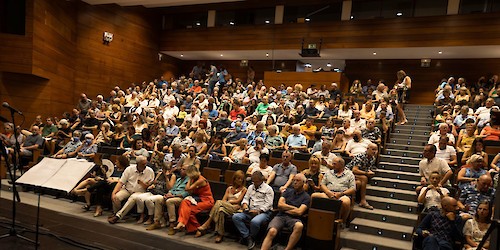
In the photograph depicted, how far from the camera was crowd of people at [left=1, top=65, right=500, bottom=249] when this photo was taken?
3.95 metres

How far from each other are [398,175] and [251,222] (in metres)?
2.60

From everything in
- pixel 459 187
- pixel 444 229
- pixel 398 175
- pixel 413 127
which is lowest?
pixel 444 229

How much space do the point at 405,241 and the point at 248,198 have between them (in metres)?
1.76

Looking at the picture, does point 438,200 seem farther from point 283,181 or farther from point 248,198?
point 248,198

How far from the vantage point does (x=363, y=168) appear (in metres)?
4.60

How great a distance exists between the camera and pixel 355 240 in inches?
150

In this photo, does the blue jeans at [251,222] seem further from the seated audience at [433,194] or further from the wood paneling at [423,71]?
the wood paneling at [423,71]


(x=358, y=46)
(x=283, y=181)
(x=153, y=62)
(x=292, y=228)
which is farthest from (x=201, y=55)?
(x=292, y=228)

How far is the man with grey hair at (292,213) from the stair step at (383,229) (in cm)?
74

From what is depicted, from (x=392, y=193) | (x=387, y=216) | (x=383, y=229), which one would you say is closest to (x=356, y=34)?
(x=392, y=193)

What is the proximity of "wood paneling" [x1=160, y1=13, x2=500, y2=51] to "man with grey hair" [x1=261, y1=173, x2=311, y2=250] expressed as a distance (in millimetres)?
8024

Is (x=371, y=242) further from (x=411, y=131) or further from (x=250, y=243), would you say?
(x=411, y=131)

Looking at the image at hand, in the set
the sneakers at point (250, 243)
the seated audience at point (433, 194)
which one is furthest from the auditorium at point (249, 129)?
the sneakers at point (250, 243)

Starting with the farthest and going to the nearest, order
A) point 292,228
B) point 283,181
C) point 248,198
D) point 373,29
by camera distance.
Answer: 1. point 373,29
2. point 283,181
3. point 248,198
4. point 292,228
